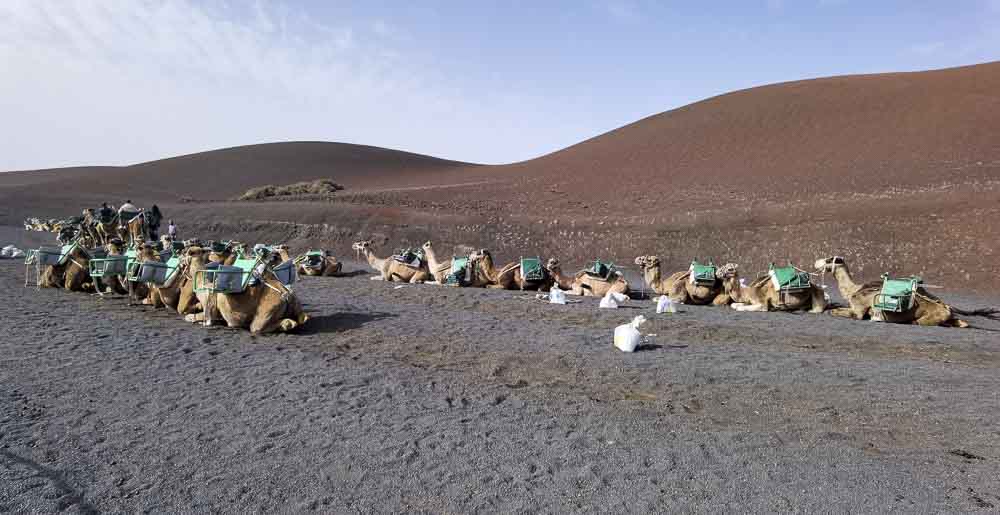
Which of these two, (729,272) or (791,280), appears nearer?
(791,280)

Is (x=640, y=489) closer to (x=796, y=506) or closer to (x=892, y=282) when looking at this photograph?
(x=796, y=506)

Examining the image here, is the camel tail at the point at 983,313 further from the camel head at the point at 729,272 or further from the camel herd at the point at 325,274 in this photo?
the camel head at the point at 729,272

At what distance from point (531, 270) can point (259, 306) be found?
794 cm

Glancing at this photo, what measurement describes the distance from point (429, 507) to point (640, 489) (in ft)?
5.01

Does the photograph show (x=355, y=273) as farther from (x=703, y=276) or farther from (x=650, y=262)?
(x=703, y=276)

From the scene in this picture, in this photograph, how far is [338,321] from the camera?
11.1 metres

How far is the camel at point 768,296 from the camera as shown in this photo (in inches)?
539

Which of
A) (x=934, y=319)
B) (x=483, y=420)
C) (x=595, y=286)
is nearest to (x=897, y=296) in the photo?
(x=934, y=319)

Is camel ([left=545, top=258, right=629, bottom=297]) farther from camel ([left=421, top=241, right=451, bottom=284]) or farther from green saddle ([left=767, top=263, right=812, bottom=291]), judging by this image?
green saddle ([left=767, top=263, right=812, bottom=291])

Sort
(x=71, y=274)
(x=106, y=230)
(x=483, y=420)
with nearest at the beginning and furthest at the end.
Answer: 1. (x=483, y=420)
2. (x=71, y=274)
3. (x=106, y=230)

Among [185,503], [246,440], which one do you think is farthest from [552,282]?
[185,503]

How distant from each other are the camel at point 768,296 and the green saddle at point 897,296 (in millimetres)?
1392

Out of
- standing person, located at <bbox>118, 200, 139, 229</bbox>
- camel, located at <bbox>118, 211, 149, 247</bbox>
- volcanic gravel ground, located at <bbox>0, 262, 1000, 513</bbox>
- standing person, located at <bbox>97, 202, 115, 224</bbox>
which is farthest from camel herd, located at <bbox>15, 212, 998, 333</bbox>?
standing person, located at <bbox>118, 200, 139, 229</bbox>

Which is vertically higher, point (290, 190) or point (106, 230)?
point (290, 190)
